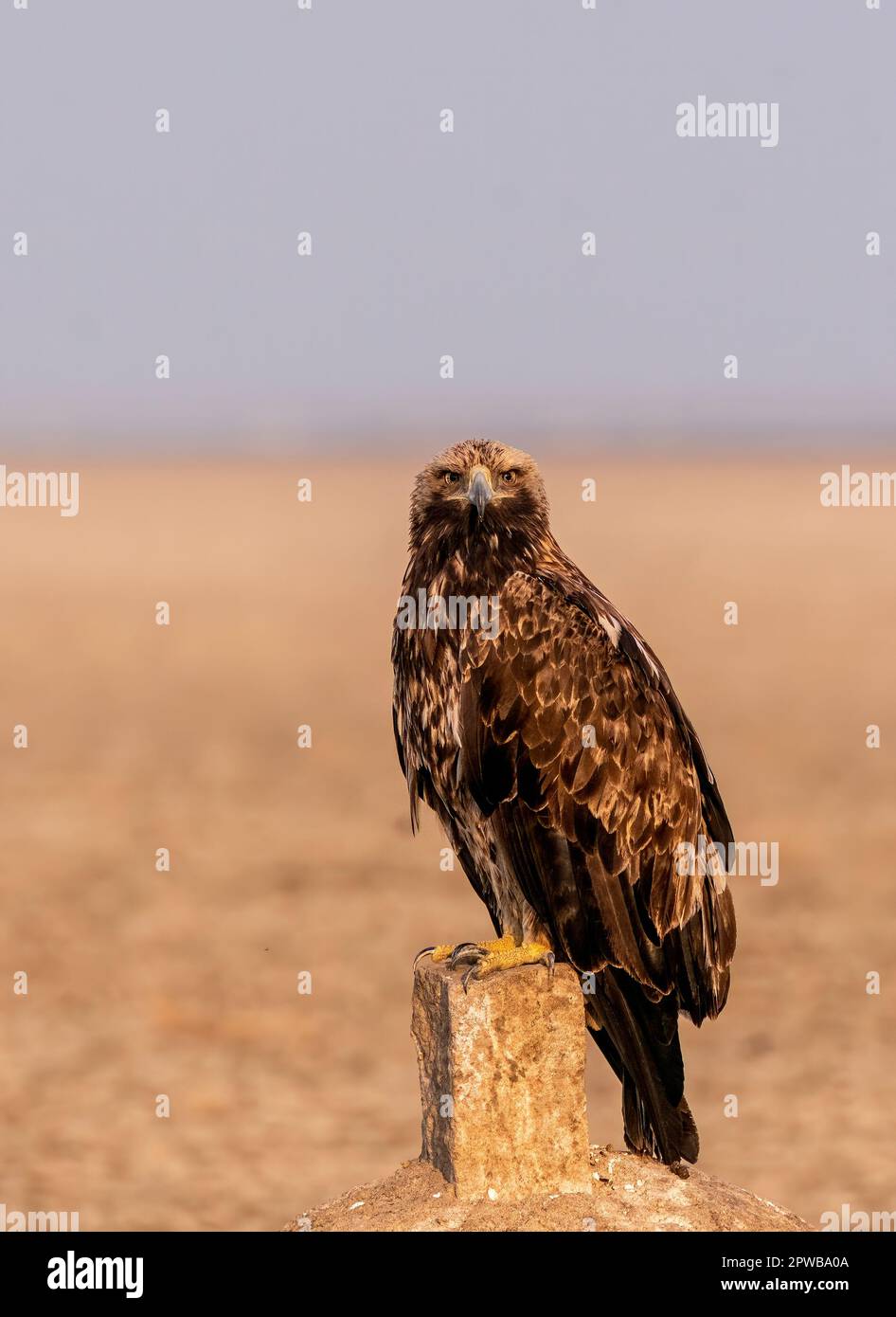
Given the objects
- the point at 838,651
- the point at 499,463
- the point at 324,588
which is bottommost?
the point at 499,463

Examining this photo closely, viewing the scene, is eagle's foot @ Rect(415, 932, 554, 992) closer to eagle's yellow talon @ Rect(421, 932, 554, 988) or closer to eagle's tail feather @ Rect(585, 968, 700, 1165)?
eagle's yellow talon @ Rect(421, 932, 554, 988)

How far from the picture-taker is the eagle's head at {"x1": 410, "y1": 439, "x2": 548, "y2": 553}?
7711mm

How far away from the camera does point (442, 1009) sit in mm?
7066

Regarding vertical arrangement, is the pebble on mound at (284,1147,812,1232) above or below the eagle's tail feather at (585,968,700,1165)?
below

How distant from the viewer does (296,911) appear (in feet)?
52.0

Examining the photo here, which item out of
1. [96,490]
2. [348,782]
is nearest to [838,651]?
[348,782]

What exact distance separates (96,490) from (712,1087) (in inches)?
2844

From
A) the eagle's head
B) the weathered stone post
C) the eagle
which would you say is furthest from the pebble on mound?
the eagle's head

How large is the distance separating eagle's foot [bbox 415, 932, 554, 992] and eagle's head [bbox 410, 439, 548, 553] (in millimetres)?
1694

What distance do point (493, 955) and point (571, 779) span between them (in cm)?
80

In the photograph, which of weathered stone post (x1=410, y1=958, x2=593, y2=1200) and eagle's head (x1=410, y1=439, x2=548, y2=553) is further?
eagle's head (x1=410, y1=439, x2=548, y2=553)

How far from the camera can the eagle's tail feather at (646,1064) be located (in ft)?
24.4
